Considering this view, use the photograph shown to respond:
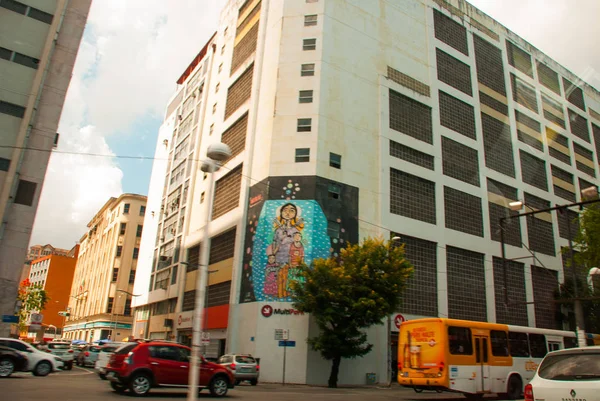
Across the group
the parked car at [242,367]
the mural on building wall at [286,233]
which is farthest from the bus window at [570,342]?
the parked car at [242,367]

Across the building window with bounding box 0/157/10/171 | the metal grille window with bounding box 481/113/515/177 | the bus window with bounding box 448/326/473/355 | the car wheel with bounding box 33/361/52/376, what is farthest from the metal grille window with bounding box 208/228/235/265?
the metal grille window with bounding box 481/113/515/177

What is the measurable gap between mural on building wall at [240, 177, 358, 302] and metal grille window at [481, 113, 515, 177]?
18958 millimetres

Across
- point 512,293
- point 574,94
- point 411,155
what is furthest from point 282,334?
point 574,94

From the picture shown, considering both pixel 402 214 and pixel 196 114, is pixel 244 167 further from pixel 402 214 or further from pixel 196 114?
pixel 196 114

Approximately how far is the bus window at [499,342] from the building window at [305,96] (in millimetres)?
21467

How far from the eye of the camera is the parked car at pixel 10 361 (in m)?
18.2

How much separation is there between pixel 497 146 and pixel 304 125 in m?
22.7

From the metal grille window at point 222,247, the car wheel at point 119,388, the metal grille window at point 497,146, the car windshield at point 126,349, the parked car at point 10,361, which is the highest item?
the metal grille window at point 497,146

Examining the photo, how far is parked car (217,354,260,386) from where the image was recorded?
24.5 metres

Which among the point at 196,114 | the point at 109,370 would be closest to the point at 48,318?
the point at 196,114

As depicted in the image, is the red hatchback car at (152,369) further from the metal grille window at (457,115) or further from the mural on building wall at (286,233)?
the metal grille window at (457,115)

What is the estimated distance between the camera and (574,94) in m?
59.9

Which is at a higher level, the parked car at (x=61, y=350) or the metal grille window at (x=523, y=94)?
the metal grille window at (x=523, y=94)

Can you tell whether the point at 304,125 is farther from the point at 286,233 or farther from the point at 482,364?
the point at 482,364
